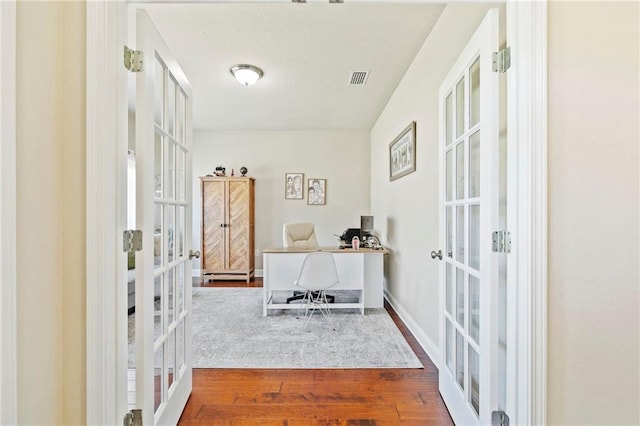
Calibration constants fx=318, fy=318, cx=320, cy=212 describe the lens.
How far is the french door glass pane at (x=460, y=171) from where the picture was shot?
5.50ft

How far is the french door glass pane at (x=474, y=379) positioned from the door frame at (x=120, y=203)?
0.98 ft

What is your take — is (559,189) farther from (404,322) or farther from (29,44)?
(404,322)

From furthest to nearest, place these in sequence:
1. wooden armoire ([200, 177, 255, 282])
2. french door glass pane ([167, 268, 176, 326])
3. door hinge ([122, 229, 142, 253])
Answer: wooden armoire ([200, 177, 255, 282])
french door glass pane ([167, 268, 176, 326])
door hinge ([122, 229, 142, 253])

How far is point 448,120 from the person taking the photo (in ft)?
6.20

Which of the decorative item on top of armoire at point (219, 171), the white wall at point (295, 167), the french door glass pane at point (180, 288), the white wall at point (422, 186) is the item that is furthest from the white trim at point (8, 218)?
the white wall at point (295, 167)

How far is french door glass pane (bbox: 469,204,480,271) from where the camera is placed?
59.0 inches

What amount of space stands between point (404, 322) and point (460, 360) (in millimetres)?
1599

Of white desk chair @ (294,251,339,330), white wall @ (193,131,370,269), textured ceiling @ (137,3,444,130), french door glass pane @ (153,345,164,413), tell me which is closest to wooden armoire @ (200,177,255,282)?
white wall @ (193,131,370,269)

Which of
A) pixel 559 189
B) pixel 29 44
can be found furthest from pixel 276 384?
pixel 29 44

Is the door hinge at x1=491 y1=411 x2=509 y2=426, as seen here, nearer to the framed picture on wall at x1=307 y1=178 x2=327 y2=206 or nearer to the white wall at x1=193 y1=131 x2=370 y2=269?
the white wall at x1=193 y1=131 x2=370 y2=269

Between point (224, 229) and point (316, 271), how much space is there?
8.89ft

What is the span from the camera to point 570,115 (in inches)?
44.5

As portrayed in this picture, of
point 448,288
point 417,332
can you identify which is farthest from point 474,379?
point 417,332

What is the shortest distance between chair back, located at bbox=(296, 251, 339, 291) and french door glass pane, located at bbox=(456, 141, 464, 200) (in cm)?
169
